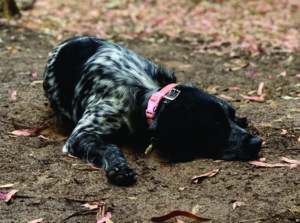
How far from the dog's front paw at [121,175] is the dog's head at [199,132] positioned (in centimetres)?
47

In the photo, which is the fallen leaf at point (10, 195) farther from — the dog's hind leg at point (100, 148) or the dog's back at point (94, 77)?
the dog's back at point (94, 77)

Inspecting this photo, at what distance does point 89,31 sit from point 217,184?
5800mm

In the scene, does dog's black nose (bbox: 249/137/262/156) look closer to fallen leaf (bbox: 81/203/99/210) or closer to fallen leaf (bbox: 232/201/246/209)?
fallen leaf (bbox: 232/201/246/209)

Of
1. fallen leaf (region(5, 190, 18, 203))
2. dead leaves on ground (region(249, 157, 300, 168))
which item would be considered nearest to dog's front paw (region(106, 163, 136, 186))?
fallen leaf (region(5, 190, 18, 203))

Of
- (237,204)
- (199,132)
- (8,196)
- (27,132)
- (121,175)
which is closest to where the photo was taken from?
(237,204)

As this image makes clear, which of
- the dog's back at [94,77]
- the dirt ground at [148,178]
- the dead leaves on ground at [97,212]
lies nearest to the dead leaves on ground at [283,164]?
the dirt ground at [148,178]

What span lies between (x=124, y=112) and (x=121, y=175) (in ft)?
2.68

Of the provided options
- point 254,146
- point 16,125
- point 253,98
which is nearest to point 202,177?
point 254,146

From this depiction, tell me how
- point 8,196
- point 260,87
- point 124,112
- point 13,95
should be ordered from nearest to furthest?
1. point 8,196
2. point 124,112
3. point 13,95
4. point 260,87

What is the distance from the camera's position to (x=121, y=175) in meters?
3.20

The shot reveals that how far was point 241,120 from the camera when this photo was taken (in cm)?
420

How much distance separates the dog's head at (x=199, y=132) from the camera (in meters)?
3.56

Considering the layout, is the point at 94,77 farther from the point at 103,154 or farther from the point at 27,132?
the point at 103,154

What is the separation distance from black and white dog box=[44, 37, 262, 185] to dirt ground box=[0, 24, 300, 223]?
0.13 meters
